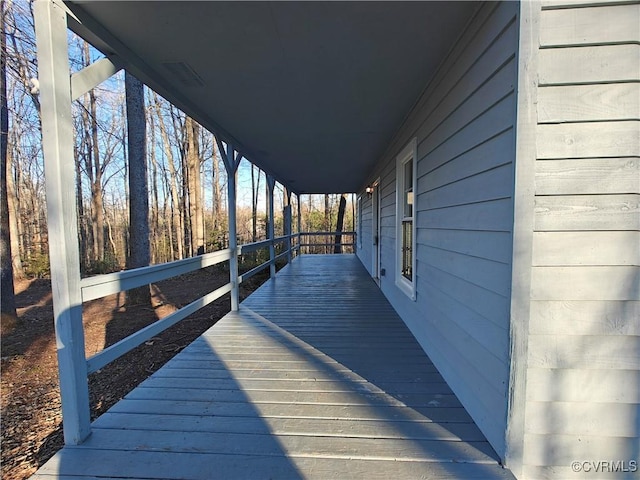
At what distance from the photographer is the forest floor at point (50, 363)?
2.10m

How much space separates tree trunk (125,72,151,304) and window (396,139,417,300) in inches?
183

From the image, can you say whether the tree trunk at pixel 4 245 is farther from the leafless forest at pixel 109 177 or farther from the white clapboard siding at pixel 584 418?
the white clapboard siding at pixel 584 418

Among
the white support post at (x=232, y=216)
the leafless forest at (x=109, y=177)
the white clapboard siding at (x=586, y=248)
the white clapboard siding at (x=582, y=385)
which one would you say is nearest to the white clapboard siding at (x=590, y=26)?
the white clapboard siding at (x=586, y=248)

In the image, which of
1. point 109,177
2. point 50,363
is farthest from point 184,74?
point 109,177

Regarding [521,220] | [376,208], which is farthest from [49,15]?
[376,208]

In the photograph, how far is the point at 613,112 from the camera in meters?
1.27

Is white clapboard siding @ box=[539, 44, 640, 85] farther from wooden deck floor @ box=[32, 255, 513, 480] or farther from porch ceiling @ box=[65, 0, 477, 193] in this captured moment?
wooden deck floor @ box=[32, 255, 513, 480]

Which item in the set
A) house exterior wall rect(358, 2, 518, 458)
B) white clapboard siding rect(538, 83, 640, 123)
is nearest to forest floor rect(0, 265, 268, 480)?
house exterior wall rect(358, 2, 518, 458)

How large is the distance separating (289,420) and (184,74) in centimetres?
250

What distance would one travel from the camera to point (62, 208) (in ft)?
5.06

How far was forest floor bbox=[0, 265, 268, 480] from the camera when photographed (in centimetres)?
210

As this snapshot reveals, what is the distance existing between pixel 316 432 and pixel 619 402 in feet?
4.61

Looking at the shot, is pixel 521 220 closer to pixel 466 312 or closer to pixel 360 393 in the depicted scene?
pixel 466 312

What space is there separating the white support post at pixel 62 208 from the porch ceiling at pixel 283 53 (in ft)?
0.81
